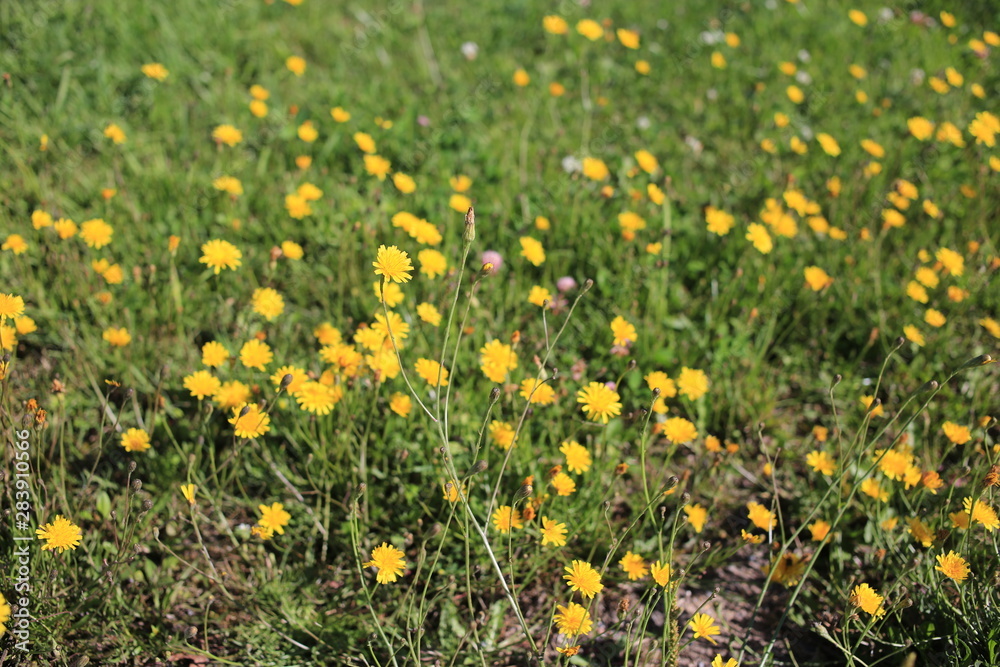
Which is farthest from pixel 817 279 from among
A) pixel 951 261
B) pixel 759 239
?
pixel 951 261

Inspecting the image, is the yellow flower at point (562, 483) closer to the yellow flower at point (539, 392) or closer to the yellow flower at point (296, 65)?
the yellow flower at point (539, 392)

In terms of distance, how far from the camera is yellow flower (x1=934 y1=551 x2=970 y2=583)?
1657 mm

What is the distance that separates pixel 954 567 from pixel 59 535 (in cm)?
207

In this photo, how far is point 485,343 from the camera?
249cm

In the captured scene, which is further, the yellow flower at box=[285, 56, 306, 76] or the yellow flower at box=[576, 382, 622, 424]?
the yellow flower at box=[285, 56, 306, 76]

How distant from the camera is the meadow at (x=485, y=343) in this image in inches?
69.7

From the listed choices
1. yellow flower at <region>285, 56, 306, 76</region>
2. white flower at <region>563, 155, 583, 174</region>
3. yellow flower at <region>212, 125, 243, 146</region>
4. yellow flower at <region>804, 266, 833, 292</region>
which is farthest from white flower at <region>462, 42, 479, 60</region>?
yellow flower at <region>804, 266, 833, 292</region>

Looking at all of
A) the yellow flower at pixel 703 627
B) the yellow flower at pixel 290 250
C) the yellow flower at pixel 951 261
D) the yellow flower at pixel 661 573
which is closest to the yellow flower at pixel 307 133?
the yellow flower at pixel 290 250

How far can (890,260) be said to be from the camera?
301 centimetres

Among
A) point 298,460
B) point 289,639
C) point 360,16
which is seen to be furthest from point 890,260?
point 360,16

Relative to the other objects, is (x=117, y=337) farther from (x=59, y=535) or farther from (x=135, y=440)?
(x=59, y=535)

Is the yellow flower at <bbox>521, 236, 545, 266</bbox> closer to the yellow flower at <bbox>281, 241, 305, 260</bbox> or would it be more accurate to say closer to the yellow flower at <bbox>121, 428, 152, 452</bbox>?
the yellow flower at <bbox>281, 241, 305, 260</bbox>

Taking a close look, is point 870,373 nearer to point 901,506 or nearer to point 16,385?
point 901,506

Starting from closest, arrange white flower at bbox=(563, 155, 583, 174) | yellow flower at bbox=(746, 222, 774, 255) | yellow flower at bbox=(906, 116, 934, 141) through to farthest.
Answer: yellow flower at bbox=(746, 222, 774, 255) → white flower at bbox=(563, 155, 583, 174) → yellow flower at bbox=(906, 116, 934, 141)
